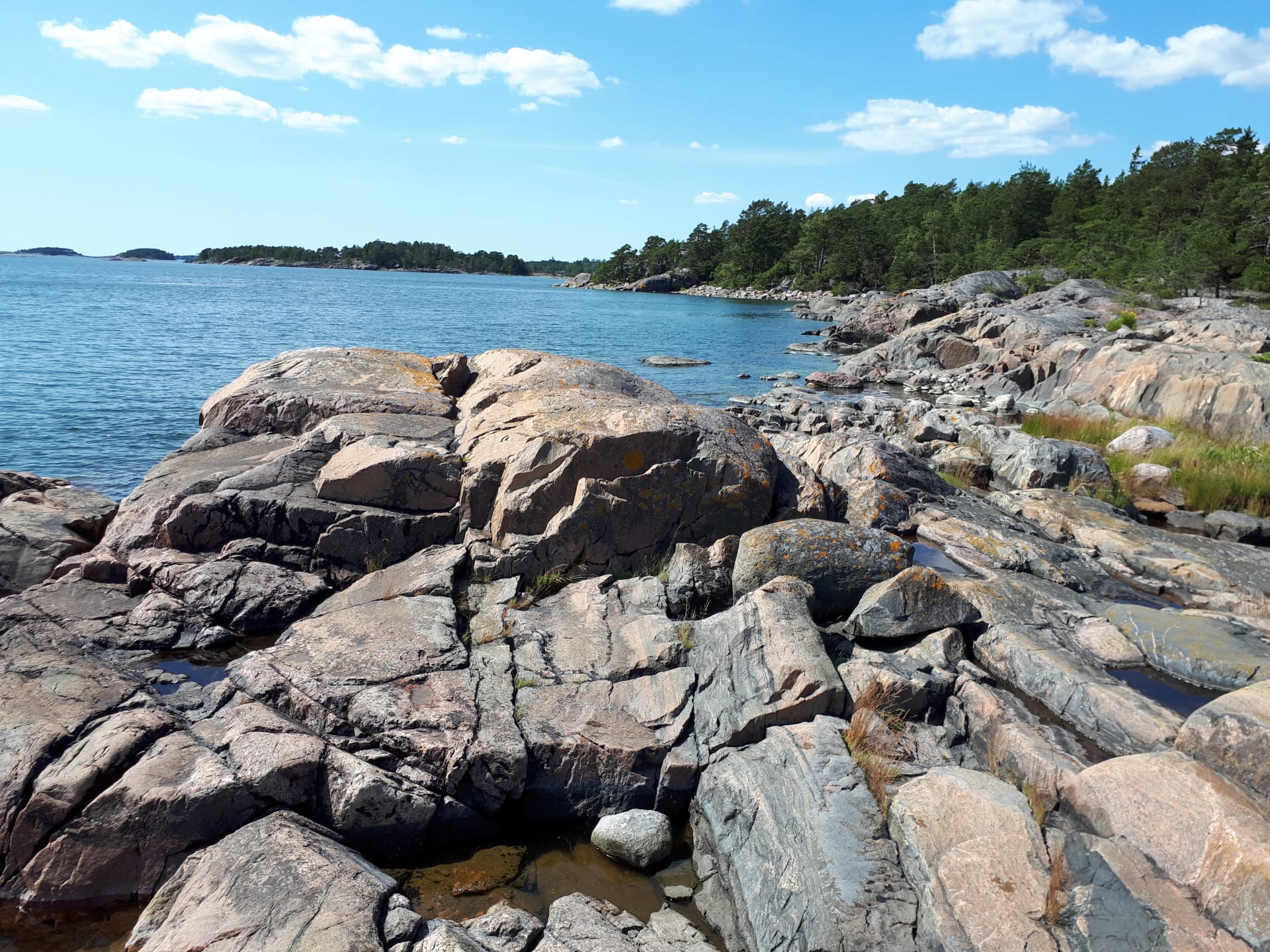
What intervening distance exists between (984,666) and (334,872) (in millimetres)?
7832

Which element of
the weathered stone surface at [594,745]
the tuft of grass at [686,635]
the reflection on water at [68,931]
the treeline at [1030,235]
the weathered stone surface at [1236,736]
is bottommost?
the reflection on water at [68,931]

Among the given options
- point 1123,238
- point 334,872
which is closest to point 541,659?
point 334,872

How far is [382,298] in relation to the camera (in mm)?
104375

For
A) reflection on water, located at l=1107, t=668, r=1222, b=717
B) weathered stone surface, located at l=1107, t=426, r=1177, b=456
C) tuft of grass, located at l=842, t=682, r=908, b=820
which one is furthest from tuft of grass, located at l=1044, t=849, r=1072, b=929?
weathered stone surface, located at l=1107, t=426, r=1177, b=456

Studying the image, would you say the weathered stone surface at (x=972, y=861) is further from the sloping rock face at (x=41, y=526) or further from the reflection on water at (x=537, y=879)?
the sloping rock face at (x=41, y=526)

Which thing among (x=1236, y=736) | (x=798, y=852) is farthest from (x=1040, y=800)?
(x=798, y=852)

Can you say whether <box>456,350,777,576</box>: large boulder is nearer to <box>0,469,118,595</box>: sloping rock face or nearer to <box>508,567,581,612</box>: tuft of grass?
<box>508,567,581,612</box>: tuft of grass

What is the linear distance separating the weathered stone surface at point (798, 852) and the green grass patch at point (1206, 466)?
13.5 m

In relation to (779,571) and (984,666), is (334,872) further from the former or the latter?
(984,666)

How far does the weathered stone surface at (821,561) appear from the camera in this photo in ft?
34.3

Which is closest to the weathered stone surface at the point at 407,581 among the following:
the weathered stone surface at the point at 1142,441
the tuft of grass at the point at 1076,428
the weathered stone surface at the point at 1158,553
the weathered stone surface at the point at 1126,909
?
the weathered stone surface at the point at 1126,909

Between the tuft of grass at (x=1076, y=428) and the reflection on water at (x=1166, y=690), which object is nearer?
the reflection on water at (x=1166, y=690)

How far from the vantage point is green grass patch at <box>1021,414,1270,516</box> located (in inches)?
673

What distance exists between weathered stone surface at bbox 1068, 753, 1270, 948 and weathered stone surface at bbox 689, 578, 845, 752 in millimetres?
2595
